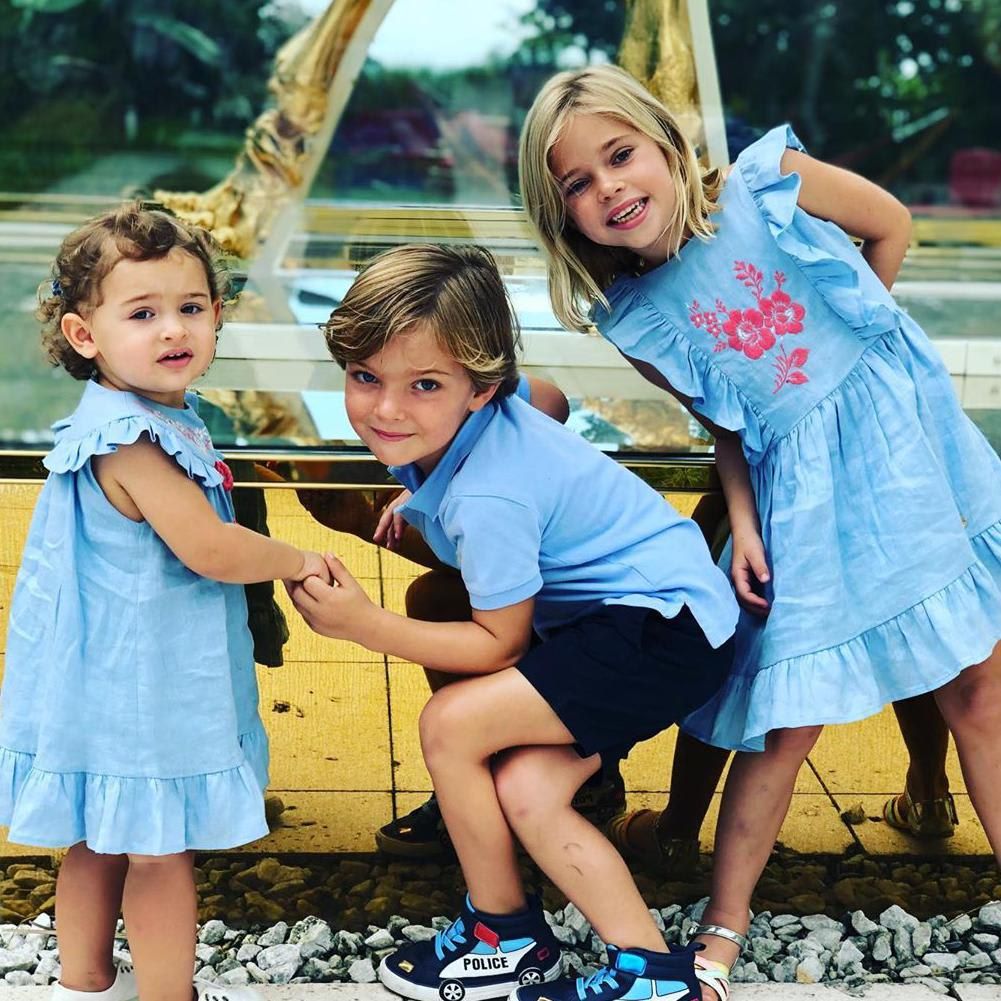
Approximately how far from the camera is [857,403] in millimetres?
1645

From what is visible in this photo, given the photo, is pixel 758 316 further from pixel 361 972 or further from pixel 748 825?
pixel 361 972

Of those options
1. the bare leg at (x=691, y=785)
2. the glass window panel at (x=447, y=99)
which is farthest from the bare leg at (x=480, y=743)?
the glass window panel at (x=447, y=99)

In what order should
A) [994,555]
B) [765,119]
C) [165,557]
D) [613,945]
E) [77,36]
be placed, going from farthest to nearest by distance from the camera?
[765,119] → [77,36] → [994,555] → [613,945] → [165,557]

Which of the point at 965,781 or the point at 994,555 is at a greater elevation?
the point at 994,555

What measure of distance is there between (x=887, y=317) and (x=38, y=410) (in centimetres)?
225

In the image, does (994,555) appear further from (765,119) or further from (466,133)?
(765,119)

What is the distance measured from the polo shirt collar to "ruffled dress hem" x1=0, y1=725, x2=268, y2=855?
345mm

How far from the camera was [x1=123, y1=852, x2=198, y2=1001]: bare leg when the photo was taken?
1485mm

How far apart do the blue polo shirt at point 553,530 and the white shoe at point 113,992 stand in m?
0.60

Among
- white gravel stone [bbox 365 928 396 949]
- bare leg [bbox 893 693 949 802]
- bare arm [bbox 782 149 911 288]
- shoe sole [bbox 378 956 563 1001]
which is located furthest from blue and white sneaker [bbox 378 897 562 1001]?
bare arm [bbox 782 149 911 288]

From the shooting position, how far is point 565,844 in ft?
5.10

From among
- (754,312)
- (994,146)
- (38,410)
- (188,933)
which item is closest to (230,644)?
(188,933)

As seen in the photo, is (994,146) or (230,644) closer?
(230,644)

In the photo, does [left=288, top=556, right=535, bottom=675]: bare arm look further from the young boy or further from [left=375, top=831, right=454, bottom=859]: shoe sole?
[left=375, top=831, right=454, bottom=859]: shoe sole
